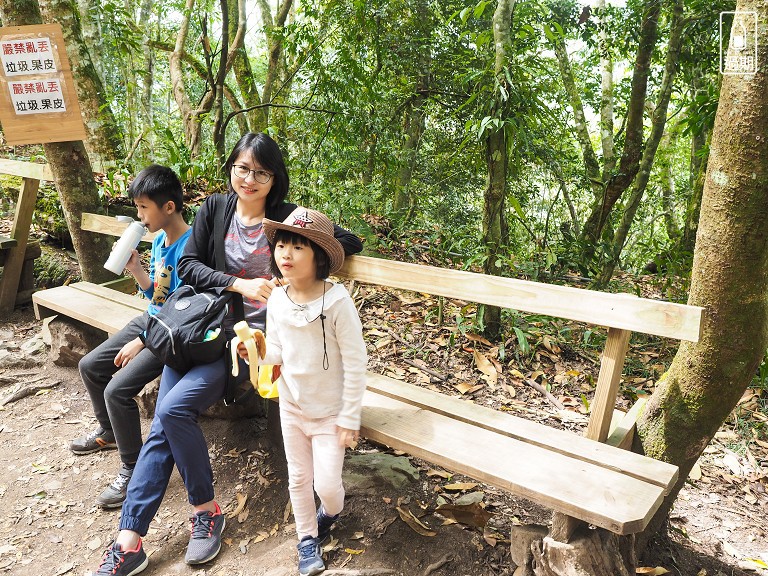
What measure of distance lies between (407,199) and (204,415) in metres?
4.89

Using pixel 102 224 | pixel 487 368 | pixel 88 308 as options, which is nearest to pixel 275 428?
pixel 88 308

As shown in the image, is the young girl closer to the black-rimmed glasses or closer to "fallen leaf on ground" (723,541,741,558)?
the black-rimmed glasses

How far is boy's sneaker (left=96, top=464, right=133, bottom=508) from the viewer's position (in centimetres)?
297

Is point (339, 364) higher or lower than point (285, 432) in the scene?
higher

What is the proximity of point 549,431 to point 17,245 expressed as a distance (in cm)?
480

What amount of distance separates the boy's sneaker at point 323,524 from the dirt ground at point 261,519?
7 cm

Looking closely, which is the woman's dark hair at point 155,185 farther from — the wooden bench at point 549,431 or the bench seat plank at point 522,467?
the bench seat plank at point 522,467

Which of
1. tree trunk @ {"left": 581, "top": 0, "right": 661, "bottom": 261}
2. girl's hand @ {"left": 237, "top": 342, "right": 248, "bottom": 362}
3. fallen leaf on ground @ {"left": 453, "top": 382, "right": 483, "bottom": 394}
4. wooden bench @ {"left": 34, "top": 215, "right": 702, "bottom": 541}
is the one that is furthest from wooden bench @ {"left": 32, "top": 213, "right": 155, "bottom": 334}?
tree trunk @ {"left": 581, "top": 0, "right": 661, "bottom": 261}

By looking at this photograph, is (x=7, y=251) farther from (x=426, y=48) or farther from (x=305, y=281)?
(x=426, y=48)

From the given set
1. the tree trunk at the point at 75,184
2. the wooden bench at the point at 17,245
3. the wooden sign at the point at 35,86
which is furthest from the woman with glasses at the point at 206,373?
the wooden bench at the point at 17,245

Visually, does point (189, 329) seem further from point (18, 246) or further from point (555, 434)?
point (18, 246)

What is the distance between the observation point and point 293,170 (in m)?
5.96

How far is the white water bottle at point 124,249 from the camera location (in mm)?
2930

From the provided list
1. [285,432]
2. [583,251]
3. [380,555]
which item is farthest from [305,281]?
[583,251]
